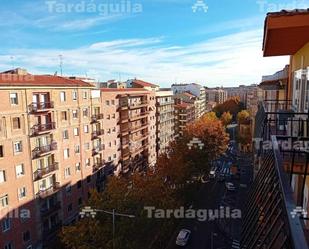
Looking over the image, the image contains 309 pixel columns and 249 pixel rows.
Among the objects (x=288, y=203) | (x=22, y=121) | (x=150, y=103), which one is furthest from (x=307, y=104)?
(x=150, y=103)

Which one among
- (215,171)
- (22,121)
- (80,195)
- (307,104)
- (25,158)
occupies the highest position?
(307,104)

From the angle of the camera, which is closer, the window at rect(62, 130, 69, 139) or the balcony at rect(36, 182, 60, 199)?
the balcony at rect(36, 182, 60, 199)

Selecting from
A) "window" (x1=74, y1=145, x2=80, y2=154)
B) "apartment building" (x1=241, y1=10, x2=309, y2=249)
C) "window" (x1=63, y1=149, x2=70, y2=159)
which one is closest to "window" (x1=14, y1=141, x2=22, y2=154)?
"window" (x1=63, y1=149, x2=70, y2=159)

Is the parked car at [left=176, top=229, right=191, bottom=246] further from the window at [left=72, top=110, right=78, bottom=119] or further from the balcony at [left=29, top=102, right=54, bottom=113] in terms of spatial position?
the balcony at [left=29, top=102, right=54, bottom=113]

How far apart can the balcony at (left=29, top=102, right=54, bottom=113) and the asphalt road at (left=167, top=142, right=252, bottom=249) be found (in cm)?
1304

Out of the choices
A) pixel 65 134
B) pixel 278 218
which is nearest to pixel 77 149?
pixel 65 134

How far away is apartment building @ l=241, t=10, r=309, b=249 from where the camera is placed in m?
2.09

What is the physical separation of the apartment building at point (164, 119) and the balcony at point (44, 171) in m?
22.8

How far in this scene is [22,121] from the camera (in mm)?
18906

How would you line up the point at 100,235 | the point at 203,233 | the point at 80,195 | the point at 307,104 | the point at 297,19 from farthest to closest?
1. the point at 80,195
2. the point at 203,233
3. the point at 100,235
4. the point at 307,104
5. the point at 297,19

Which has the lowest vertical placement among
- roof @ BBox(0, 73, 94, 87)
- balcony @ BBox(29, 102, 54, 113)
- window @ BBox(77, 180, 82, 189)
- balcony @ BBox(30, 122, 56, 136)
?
window @ BBox(77, 180, 82, 189)

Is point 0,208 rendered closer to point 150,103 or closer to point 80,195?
point 80,195

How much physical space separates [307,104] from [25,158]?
1729 centimetres

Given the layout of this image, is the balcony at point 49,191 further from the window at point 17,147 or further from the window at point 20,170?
the window at point 17,147
